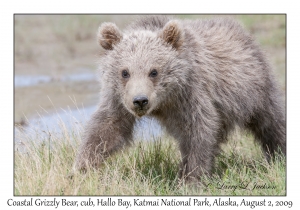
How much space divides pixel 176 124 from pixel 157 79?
70cm

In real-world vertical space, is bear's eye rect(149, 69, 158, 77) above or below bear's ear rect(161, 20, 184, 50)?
below

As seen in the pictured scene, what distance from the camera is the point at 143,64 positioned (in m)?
6.64

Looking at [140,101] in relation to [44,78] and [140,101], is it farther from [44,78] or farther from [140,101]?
[44,78]

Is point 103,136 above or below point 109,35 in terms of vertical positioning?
below

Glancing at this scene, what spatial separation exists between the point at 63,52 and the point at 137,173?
9.86m

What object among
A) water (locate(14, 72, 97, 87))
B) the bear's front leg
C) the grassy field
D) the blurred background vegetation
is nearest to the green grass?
the grassy field

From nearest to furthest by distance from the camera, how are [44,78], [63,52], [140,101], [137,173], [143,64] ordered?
[140,101] → [143,64] → [137,173] → [44,78] → [63,52]

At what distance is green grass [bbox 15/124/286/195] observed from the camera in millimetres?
6535

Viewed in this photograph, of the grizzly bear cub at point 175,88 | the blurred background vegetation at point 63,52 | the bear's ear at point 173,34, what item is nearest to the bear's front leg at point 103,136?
the grizzly bear cub at point 175,88

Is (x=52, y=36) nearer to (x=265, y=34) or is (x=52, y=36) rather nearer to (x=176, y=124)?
(x=265, y=34)

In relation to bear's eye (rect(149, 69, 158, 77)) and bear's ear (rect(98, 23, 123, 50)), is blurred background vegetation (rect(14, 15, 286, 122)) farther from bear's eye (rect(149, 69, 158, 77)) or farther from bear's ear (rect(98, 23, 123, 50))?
bear's eye (rect(149, 69, 158, 77))

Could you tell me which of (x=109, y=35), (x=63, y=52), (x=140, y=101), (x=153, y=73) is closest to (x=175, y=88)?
(x=153, y=73)

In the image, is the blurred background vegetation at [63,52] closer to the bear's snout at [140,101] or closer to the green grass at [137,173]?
the green grass at [137,173]
